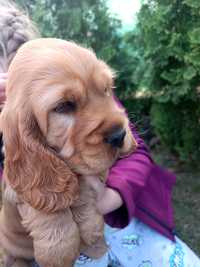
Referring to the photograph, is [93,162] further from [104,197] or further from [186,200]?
[186,200]

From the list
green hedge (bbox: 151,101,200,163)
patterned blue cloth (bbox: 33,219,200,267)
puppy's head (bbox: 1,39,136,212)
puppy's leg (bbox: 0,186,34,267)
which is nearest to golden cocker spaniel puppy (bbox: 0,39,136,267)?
puppy's head (bbox: 1,39,136,212)

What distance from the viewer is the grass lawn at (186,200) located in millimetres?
4016

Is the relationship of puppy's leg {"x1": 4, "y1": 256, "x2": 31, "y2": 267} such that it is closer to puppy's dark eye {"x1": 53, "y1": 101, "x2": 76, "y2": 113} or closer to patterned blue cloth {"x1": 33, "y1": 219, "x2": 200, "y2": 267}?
patterned blue cloth {"x1": 33, "y1": 219, "x2": 200, "y2": 267}

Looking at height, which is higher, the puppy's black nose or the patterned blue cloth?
the puppy's black nose

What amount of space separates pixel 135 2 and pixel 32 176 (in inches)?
121

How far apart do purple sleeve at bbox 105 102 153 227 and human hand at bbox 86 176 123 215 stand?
1.2 inches

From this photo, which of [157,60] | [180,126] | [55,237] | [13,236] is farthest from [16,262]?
[180,126]

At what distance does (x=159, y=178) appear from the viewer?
3.00 metres

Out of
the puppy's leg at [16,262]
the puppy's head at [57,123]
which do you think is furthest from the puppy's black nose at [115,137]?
the puppy's leg at [16,262]

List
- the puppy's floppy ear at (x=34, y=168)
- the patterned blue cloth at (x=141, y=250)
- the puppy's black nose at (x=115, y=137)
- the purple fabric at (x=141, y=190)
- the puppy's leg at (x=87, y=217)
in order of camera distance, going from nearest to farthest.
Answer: the puppy's black nose at (x=115, y=137), the puppy's floppy ear at (x=34, y=168), the puppy's leg at (x=87, y=217), the purple fabric at (x=141, y=190), the patterned blue cloth at (x=141, y=250)

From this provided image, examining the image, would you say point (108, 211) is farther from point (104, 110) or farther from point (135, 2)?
point (135, 2)

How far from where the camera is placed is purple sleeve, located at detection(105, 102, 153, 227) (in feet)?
8.21

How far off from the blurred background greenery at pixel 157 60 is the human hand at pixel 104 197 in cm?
113

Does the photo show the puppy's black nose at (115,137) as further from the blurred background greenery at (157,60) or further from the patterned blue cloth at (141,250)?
the blurred background greenery at (157,60)
